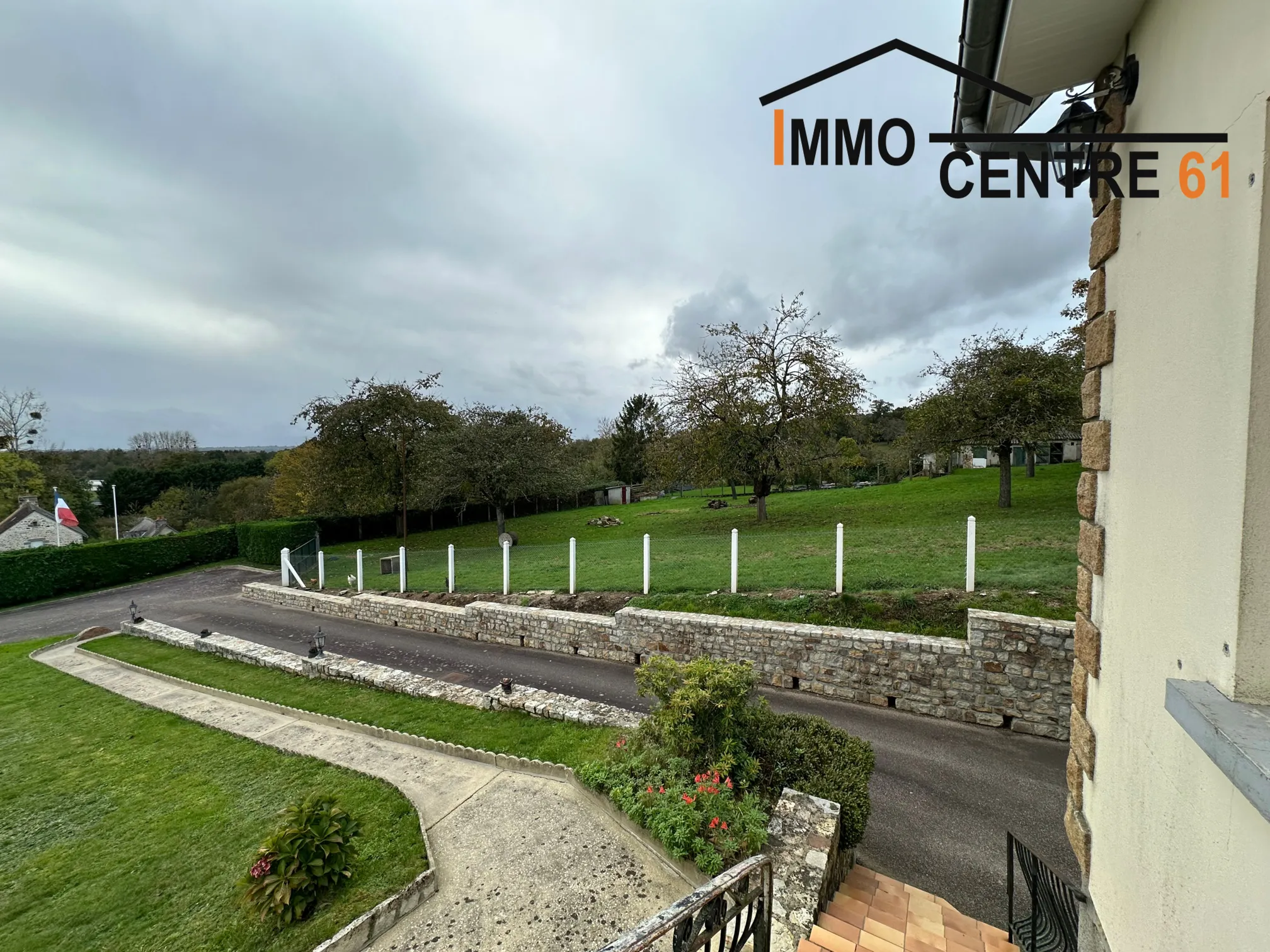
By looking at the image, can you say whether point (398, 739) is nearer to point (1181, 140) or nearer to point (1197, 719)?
point (1197, 719)

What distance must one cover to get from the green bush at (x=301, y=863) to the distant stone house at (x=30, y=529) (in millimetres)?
34024

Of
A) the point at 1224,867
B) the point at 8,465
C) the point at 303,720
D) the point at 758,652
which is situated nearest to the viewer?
the point at 1224,867

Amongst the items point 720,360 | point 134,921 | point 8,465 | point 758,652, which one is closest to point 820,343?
point 720,360

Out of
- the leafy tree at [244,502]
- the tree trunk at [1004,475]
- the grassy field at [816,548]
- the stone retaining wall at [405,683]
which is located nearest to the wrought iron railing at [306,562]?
the grassy field at [816,548]

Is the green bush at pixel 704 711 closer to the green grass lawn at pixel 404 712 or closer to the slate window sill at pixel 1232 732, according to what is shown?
the green grass lawn at pixel 404 712

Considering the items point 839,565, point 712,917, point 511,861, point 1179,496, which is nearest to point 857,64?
point 1179,496

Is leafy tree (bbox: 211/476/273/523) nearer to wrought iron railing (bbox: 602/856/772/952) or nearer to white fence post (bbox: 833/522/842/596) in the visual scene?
white fence post (bbox: 833/522/842/596)

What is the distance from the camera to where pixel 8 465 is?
27.9 metres

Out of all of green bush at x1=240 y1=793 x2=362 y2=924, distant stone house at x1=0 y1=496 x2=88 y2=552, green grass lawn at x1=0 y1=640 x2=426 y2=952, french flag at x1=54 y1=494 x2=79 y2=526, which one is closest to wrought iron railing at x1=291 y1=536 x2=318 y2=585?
green grass lawn at x1=0 y1=640 x2=426 y2=952

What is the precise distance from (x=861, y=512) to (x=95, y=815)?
1790cm

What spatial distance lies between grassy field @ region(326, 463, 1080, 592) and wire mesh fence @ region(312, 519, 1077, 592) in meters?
0.04

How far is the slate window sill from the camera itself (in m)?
1.08

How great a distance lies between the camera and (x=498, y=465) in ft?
68.9

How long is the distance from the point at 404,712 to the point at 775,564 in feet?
23.8
